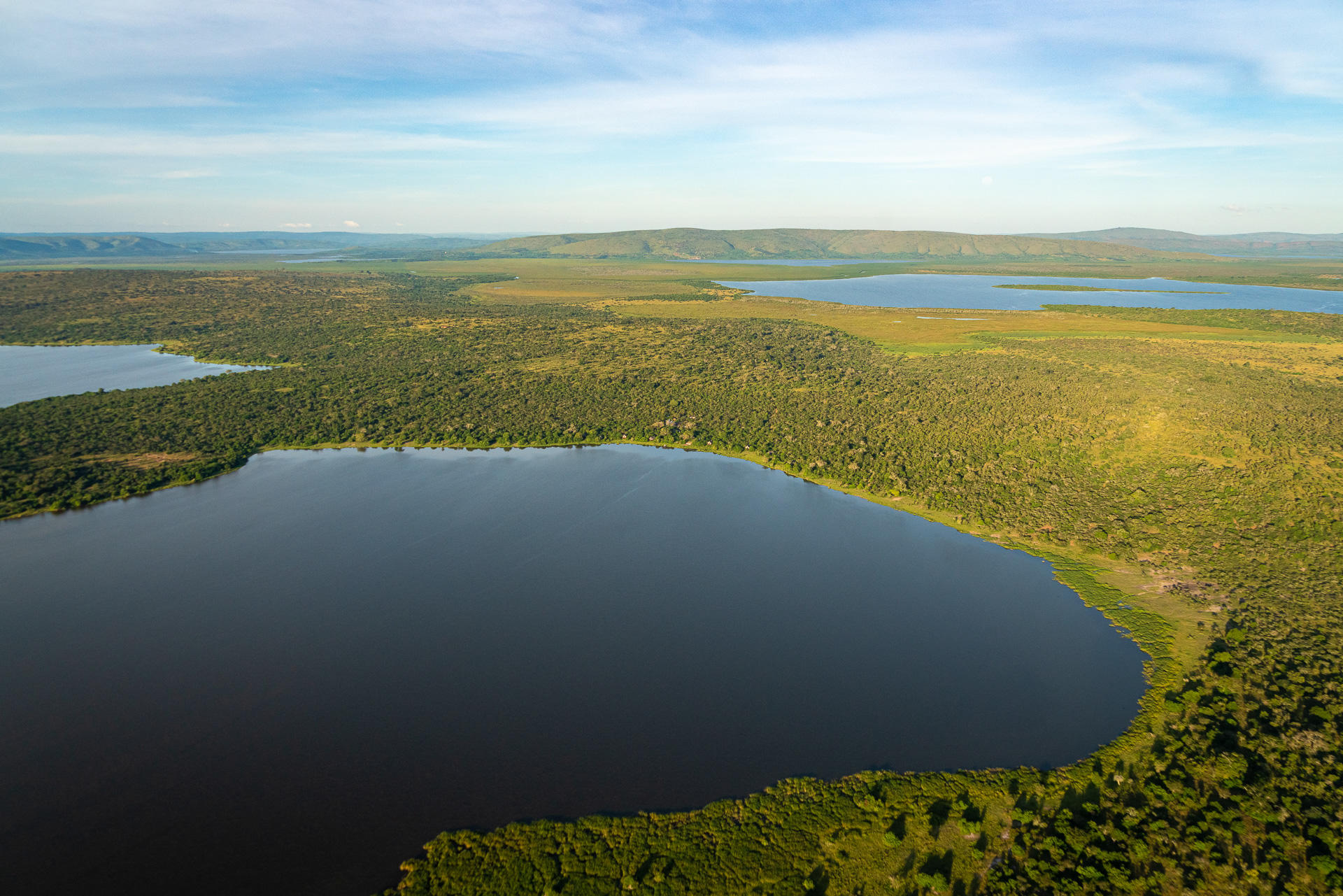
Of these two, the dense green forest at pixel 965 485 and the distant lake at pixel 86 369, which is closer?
the dense green forest at pixel 965 485

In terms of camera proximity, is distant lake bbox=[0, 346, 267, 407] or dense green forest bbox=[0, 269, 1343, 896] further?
distant lake bbox=[0, 346, 267, 407]

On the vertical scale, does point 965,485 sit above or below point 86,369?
below

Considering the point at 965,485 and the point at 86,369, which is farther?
the point at 86,369

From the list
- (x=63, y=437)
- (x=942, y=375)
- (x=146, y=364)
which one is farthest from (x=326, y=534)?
(x=146, y=364)
